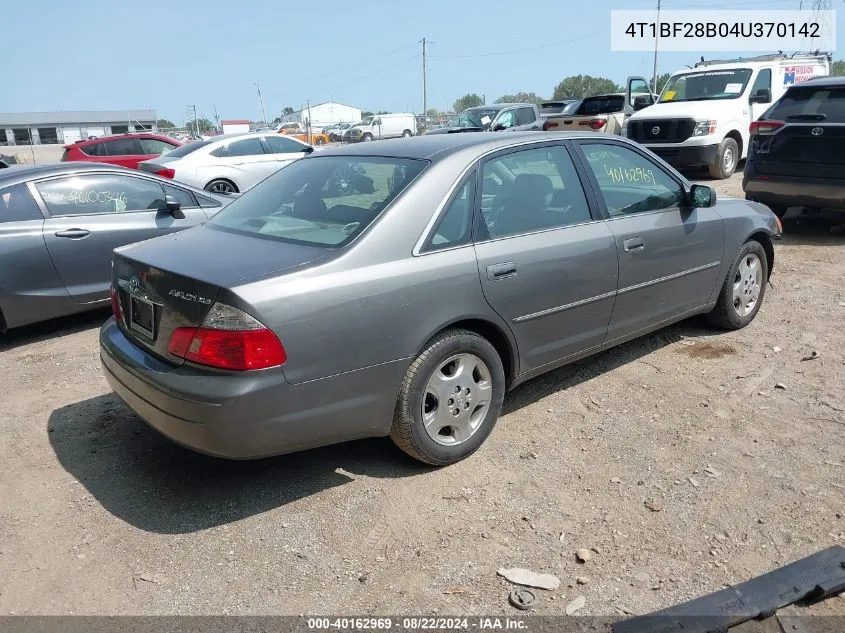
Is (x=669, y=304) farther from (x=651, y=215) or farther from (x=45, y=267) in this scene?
(x=45, y=267)

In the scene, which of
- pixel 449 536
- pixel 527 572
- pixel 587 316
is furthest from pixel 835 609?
pixel 587 316

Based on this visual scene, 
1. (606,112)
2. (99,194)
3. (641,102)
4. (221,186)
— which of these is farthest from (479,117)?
(99,194)

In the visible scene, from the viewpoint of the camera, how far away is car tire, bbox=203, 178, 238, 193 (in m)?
11.6

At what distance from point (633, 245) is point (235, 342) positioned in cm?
251

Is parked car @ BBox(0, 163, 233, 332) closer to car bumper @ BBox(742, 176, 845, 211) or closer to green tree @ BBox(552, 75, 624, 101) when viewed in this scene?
car bumper @ BBox(742, 176, 845, 211)

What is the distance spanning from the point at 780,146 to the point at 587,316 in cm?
548

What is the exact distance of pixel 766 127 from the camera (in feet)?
26.7

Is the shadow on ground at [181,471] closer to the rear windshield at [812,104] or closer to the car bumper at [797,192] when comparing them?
the car bumper at [797,192]

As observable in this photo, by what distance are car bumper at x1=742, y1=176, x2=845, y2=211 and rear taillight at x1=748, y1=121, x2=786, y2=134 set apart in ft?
1.80

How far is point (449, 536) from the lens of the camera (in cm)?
299

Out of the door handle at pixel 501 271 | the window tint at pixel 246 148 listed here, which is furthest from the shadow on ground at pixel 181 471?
the window tint at pixel 246 148

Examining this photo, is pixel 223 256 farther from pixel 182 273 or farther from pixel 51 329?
pixel 51 329

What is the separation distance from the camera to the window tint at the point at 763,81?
42.1 feet

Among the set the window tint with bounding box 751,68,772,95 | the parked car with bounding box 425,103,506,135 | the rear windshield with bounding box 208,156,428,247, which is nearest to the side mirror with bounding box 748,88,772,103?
the window tint with bounding box 751,68,772,95
